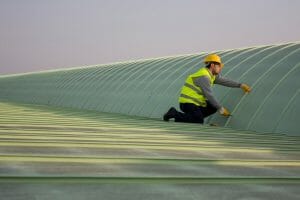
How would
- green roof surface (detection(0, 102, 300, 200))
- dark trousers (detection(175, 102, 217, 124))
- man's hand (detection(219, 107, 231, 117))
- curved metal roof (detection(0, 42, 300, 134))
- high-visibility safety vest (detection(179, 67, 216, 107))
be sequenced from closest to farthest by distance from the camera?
green roof surface (detection(0, 102, 300, 200)) → curved metal roof (detection(0, 42, 300, 134)) → man's hand (detection(219, 107, 231, 117)) → dark trousers (detection(175, 102, 217, 124)) → high-visibility safety vest (detection(179, 67, 216, 107))

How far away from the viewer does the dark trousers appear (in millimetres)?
10836

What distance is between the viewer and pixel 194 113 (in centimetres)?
1088

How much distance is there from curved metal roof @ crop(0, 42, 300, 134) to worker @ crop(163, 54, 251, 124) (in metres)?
0.51

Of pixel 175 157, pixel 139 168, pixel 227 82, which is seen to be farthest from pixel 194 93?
pixel 139 168

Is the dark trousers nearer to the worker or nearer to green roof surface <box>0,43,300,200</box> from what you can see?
the worker

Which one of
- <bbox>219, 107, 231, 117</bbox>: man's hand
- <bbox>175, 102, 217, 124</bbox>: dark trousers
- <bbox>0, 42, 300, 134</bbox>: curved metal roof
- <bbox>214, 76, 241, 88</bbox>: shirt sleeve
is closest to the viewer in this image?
<bbox>0, 42, 300, 134</bbox>: curved metal roof

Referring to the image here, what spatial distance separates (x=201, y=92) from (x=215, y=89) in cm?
190

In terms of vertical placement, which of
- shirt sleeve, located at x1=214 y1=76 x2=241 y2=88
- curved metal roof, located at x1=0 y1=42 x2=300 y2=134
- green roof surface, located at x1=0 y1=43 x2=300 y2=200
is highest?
green roof surface, located at x1=0 y1=43 x2=300 y2=200

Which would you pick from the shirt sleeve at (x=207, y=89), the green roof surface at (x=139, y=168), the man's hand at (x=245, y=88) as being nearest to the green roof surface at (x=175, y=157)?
the green roof surface at (x=139, y=168)

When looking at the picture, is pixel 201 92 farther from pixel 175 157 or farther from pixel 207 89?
pixel 175 157

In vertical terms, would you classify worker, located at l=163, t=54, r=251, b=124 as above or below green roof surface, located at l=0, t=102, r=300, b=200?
below

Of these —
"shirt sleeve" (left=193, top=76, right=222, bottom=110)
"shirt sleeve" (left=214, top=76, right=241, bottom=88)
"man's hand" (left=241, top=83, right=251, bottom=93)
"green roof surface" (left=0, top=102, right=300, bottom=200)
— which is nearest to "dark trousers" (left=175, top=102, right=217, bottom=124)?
"shirt sleeve" (left=193, top=76, right=222, bottom=110)

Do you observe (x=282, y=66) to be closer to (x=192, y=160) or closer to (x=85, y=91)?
(x=192, y=160)

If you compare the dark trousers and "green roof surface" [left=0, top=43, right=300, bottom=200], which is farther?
the dark trousers
